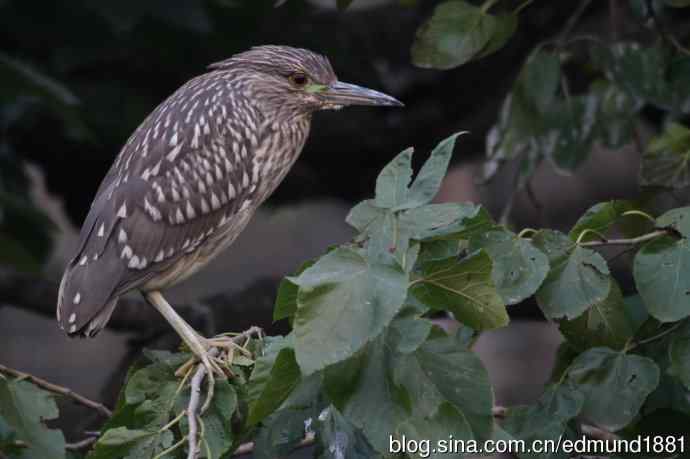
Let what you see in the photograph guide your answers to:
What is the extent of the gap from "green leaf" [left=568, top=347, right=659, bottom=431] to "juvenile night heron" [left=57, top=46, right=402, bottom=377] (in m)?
1.32

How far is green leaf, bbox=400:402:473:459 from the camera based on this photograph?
8.75 feet

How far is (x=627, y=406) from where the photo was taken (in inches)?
121

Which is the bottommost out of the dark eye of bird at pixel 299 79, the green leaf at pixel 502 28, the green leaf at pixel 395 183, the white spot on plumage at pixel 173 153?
the white spot on plumage at pixel 173 153

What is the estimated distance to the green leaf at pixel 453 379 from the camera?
2.70 meters

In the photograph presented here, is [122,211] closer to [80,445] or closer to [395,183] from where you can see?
[80,445]

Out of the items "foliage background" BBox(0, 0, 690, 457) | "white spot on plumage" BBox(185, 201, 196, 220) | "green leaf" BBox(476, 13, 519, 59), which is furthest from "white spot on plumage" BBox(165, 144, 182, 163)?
"green leaf" BBox(476, 13, 519, 59)

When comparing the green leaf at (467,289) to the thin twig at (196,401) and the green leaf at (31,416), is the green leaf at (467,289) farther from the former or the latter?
the green leaf at (31,416)

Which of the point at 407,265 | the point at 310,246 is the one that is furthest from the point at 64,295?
the point at 310,246

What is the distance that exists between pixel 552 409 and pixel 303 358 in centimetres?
90

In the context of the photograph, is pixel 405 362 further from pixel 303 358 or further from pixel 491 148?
pixel 491 148

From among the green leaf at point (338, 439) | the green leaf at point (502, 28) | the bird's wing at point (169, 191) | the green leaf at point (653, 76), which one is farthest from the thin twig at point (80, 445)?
the green leaf at point (653, 76)

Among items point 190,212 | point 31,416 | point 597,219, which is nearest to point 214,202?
point 190,212

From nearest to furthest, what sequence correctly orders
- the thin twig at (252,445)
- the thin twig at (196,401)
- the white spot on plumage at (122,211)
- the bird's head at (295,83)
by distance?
the thin twig at (196,401) < the thin twig at (252,445) < the white spot on plumage at (122,211) < the bird's head at (295,83)

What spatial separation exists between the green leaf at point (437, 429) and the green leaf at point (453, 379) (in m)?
0.03
